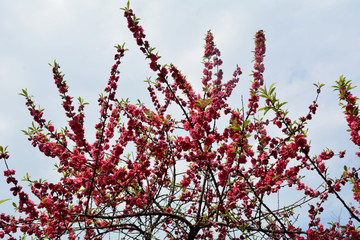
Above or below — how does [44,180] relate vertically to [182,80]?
below

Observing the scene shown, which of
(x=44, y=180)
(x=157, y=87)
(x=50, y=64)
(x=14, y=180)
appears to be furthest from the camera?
(x=157, y=87)

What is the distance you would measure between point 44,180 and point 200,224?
3318 millimetres

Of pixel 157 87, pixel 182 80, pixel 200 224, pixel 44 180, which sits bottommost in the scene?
pixel 200 224

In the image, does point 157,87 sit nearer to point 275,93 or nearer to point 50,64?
point 50,64

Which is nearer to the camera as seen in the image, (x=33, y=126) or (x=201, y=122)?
(x=201, y=122)

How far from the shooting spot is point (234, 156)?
4.10 meters

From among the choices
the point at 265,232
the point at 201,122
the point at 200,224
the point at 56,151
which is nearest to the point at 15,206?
the point at 56,151

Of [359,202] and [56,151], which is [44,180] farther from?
[359,202]

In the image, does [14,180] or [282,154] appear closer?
[14,180]

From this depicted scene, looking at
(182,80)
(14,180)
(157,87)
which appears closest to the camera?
(14,180)

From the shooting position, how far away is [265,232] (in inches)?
178

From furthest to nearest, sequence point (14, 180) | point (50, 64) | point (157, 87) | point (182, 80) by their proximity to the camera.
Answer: point (157, 87) < point (182, 80) < point (50, 64) < point (14, 180)

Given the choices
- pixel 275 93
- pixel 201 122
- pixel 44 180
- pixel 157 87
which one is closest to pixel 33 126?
pixel 44 180

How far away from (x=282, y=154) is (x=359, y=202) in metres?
1.65
